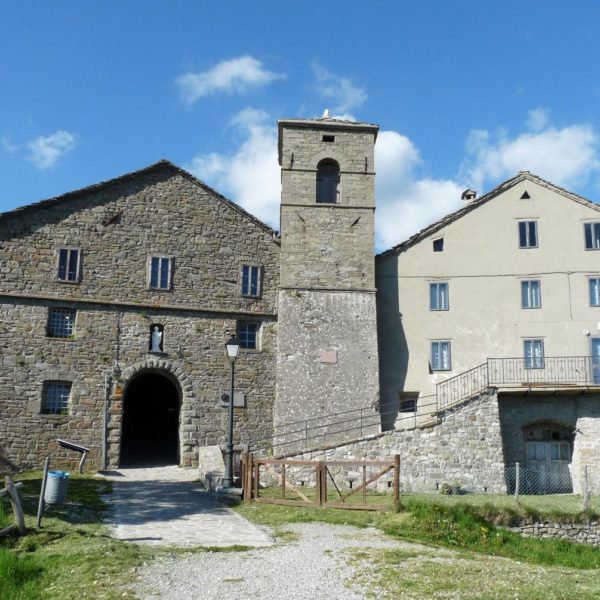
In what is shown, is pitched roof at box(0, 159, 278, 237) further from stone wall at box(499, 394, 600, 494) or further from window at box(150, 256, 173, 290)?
stone wall at box(499, 394, 600, 494)

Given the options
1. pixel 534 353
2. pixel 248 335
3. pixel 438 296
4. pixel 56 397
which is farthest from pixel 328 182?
pixel 56 397

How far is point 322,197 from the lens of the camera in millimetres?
26109

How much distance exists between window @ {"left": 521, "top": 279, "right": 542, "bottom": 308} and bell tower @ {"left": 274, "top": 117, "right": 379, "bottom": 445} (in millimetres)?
5537

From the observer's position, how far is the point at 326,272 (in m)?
24.8

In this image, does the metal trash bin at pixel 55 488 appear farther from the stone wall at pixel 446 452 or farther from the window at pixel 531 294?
the window at pixel 531 294

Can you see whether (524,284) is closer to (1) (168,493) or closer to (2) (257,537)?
(1) (168,493)

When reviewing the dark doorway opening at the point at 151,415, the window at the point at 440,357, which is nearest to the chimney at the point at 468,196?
the window at the point at 440,357

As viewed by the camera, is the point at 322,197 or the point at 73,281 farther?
the point at 322,197

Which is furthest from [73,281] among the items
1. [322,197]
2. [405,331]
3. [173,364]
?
[405,331]

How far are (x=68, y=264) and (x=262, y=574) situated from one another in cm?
1651

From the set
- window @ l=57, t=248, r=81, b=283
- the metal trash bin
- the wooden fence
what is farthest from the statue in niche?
the metal trash bin

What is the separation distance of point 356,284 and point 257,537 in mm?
14085

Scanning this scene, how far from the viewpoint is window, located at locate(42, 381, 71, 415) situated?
2223 cm

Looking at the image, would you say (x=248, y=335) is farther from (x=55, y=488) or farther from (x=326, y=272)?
(x=55, y=488)
